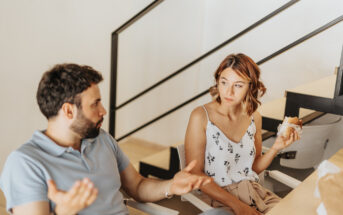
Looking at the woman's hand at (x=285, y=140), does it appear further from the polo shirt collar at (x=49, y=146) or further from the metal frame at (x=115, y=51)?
the metal frame at (x=115, y=51)

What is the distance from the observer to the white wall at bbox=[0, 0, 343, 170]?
2.78 meters

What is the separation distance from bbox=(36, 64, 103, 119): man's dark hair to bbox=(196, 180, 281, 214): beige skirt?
0.87m

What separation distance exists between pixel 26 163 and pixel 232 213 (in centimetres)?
94

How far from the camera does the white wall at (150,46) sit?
9.11ft

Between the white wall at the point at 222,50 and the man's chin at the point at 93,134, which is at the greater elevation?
the white wall at the point at 222,50

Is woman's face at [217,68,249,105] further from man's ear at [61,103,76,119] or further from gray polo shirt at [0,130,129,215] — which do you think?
man's ear at [61,103,76,119]

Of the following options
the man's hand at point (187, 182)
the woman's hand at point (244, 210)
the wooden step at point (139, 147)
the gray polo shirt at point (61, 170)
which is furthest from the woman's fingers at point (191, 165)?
the wooden step at point (139, 147)

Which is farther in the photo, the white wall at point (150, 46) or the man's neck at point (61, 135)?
the white wall at point (150, 46)

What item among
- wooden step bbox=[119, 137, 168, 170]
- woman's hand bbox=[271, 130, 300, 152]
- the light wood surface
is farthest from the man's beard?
wooden step bbox=[119, 137, 168, 170]

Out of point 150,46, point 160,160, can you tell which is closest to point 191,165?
point 160,160

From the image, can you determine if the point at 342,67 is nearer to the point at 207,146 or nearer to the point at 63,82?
the point at 207,146

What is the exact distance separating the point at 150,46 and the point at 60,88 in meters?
2.67

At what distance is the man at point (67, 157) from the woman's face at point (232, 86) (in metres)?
0.54

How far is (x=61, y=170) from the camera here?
124cm
